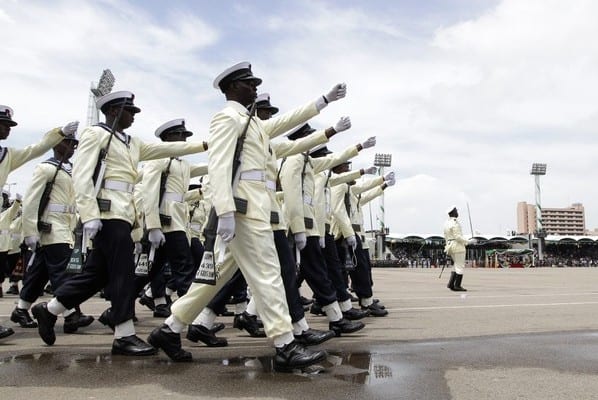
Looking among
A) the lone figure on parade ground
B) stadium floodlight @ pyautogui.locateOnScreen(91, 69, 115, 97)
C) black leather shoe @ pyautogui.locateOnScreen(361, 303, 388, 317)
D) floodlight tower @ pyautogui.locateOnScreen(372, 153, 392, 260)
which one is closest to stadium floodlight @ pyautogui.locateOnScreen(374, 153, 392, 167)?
floodlight tower @ pyautogui.locateOnScreen(372, 153, 392, 260)

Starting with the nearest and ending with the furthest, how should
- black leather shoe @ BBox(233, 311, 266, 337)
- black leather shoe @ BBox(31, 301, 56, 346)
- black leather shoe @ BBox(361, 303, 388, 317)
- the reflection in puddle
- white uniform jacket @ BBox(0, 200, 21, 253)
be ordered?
the reflection in puddle < black leather shoe @ BBox(31, 301, 56, 346) < black leather shoe @ BBox(233, 311, 266, 337) < black leather shoe @ BBox(361, 303, 388, 317) < white uniform jacket @ BBox(0, 200, 21, 253)

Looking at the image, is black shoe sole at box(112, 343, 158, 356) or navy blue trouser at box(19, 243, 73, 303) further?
navy blue trouser at box(19, 243, 73, 303)

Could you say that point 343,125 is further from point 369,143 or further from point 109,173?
point 109,173

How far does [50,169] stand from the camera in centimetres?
654

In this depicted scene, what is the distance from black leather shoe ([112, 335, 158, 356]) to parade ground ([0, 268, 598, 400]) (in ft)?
0.29

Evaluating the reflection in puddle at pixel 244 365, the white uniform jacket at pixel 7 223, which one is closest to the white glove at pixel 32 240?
the reflection in puddle at pixel 244 365

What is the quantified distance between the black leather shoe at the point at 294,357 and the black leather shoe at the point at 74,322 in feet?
10.5

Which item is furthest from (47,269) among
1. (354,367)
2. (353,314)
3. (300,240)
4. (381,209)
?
(381,209)

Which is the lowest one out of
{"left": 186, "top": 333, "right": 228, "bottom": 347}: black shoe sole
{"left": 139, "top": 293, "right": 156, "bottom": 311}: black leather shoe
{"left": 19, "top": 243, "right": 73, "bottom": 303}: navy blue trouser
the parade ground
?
the parade ground

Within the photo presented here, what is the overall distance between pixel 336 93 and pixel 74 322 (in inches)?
155

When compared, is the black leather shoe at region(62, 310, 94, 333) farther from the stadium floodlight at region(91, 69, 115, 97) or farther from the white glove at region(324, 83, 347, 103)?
the stadium floodlight at region(91, 69, 115, 97)

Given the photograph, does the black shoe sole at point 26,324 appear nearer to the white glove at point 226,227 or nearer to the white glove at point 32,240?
the white glove at point 32,240

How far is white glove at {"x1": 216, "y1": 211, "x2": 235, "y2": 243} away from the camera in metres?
3.93

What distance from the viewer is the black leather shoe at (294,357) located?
154 inches
